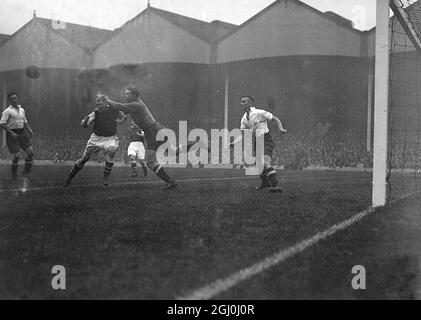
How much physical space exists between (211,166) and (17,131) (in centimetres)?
810

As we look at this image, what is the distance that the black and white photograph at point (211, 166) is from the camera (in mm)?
3400

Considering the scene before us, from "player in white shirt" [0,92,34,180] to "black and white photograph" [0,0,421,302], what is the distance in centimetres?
A: 3

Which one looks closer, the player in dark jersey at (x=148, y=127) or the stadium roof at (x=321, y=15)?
the player in dark jersey at (x=148, y=127)

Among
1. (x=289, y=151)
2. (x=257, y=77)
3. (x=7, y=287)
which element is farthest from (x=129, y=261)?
(x=257, y=77)

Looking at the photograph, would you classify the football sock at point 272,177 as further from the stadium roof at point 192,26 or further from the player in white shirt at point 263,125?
the stadium roof at point 192,26

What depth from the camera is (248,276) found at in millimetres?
3365

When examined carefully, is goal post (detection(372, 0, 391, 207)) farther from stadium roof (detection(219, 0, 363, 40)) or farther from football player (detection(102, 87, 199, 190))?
stadium roof (detection(219, 0, 363, 40))

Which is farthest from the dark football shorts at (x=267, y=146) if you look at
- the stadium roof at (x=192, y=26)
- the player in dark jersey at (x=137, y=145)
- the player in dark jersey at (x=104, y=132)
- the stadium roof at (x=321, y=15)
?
the stadium roof at (x=192, y=26)

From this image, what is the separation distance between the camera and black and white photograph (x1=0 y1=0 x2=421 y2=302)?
11.2 feet

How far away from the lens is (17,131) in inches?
407

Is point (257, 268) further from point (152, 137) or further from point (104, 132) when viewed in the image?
point (104, 132)

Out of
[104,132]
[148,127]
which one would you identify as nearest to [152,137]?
[148,127]

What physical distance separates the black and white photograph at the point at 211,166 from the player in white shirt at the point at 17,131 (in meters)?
0.03
